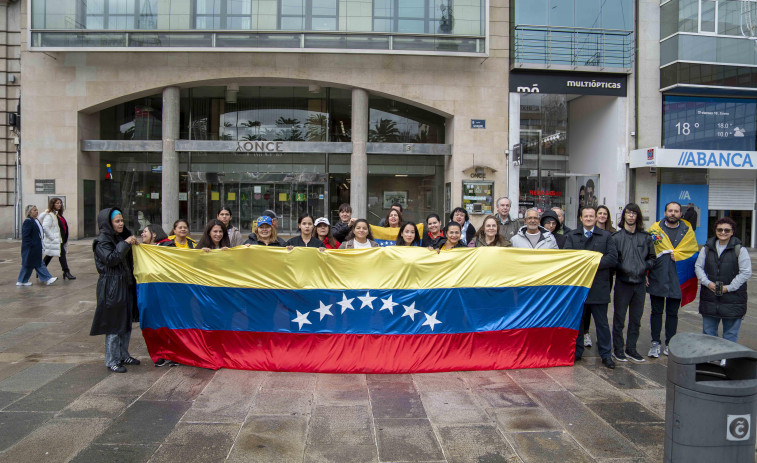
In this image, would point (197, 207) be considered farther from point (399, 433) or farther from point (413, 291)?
point (399, 433)

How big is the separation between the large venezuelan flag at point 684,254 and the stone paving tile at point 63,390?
6.84 m

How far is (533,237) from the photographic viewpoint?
710cm

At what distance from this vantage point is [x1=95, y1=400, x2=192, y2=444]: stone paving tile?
429 cm

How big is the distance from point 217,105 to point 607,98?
55.2 feet

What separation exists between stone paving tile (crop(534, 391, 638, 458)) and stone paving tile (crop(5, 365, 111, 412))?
4.59m

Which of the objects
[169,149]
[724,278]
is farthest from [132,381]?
[169,149]

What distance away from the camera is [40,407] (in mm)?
4910

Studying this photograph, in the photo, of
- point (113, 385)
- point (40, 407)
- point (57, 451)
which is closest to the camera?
point (57, 451)

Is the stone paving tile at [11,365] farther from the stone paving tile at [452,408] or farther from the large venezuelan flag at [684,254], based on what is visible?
the large venezuelan flag at [684,254]

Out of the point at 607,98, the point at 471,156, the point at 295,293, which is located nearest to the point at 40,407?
the point at 295,293

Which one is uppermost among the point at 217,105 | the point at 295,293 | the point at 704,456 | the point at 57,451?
the point at 217,105

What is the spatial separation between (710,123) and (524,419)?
21.3 m

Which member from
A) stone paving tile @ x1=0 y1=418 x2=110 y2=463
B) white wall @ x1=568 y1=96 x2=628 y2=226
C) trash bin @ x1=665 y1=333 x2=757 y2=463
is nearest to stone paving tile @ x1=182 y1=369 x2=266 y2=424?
stone paving tile @ x1=0 y1=418 x2=110 y2=463

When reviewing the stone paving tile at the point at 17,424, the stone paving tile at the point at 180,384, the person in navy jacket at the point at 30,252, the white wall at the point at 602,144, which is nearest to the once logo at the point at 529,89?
the white wall at the point at 602,144
